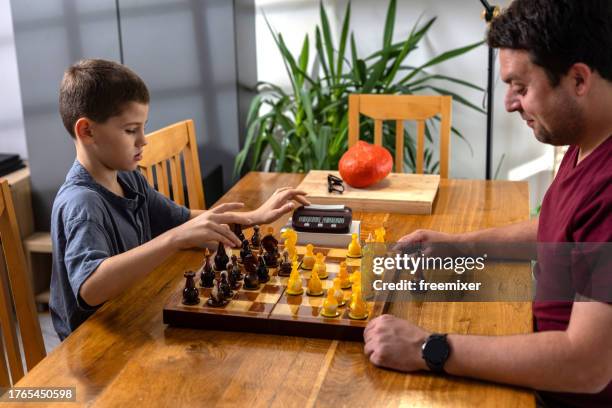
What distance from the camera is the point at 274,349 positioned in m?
1.43

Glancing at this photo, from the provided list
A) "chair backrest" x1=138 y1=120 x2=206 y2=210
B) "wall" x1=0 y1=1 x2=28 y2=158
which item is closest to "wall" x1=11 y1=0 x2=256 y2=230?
"wall" x1=0 y1=1 x2=28 y2=158

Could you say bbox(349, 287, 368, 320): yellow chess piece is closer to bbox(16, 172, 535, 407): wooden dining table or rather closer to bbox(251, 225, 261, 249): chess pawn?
bbox(16, 172, 535, 407): wooden dining table

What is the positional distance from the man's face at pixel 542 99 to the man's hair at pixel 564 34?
17mm

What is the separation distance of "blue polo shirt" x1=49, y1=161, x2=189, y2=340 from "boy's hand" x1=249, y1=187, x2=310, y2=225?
12.6 inches

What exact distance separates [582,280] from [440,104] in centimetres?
156

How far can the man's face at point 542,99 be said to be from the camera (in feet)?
4.47

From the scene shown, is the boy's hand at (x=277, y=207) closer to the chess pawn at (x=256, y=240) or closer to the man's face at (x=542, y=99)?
the chess pawn at (x=256, y=240)

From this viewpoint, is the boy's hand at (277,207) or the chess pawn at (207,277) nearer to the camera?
the chess pawn at (207,277)

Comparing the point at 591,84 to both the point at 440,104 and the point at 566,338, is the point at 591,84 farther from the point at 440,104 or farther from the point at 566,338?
the point at 440,104

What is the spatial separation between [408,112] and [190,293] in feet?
5.00

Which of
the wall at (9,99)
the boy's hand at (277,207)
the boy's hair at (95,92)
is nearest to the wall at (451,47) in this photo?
the wall at (9,99)

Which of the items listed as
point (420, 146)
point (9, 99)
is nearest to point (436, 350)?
point (420, 146)

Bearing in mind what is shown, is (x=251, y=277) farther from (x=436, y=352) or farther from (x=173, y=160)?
(x=173, y=160)

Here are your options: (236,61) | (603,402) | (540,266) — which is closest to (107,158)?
(540,266)
